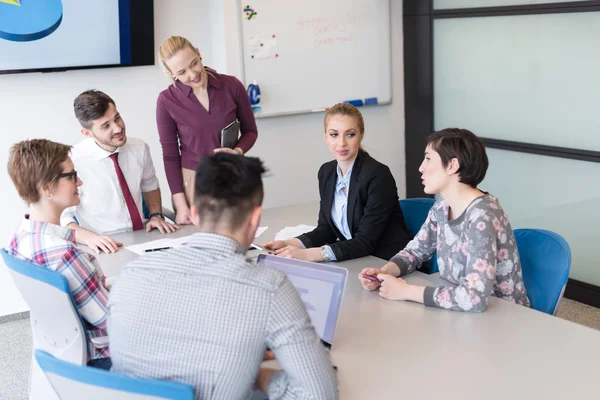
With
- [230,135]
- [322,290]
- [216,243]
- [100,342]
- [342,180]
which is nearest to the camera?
[216,243]

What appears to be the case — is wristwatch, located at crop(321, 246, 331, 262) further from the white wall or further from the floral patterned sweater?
the white wall

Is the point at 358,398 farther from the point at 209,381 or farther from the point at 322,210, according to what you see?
the point at 322,210

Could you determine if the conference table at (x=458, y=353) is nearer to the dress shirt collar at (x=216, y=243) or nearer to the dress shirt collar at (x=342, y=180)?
the dress shirt collar at (x=216, y=243)

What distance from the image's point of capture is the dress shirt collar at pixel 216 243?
4.76ft

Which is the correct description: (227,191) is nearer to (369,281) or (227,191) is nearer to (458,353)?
(458,353)

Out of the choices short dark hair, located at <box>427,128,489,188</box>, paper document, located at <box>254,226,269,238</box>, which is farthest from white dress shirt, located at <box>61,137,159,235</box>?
short dark hair, located at <box>427,128,489,188</box>

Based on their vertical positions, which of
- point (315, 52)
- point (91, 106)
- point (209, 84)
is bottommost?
point (91, 106)

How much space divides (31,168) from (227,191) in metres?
0.94

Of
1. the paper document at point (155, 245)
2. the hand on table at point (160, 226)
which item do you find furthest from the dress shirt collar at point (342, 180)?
the hand on table at point (160, 226)

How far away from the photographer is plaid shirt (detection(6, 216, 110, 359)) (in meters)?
→ 2.03

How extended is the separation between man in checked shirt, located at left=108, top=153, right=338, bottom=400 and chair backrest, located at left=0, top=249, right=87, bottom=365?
504 mm

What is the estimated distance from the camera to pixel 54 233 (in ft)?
6.93

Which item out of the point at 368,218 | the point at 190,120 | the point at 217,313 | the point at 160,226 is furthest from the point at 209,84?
the point at 217,313

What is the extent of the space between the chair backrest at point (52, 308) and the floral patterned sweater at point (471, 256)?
1.02 meters
